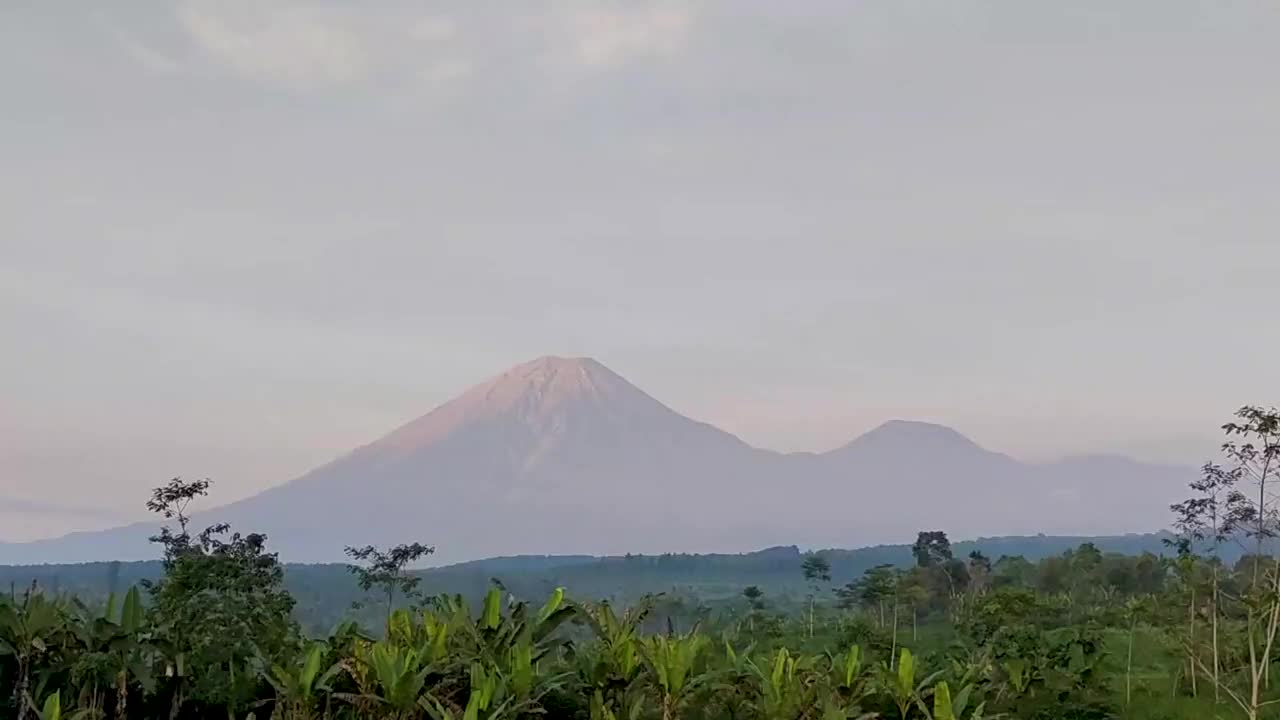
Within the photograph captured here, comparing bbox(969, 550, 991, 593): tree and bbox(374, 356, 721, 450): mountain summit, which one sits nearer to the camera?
bbox(969, 550, 991, 593): tree

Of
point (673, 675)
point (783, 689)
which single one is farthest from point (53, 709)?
point (783, 689)

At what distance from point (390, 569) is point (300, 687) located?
14256mm

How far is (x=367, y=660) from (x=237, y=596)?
3.93ft

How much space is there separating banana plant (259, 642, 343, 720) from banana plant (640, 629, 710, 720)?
1.38m

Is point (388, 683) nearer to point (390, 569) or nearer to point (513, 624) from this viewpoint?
point (513, 624)

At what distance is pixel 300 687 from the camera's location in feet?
15.5

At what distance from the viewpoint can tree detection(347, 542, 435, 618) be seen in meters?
18.1

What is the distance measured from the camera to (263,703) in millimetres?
4852

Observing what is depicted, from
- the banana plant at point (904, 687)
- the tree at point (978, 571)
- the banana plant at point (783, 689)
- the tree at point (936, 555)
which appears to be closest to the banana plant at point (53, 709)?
the banana plant at point (783, 689)

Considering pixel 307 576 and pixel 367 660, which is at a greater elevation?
pixel 367 660

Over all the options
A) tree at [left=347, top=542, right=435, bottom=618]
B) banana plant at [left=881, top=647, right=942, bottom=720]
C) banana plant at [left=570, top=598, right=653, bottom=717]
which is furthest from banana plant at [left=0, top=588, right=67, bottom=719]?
tree at [left=347, top=542, right=435, bottom=618]

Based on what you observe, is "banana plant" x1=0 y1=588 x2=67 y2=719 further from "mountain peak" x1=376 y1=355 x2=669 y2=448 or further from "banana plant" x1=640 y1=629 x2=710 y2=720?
"mountain peak" x1=376 y1=355 x2=669 y2=448

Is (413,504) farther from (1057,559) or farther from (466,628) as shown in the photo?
(466,628)

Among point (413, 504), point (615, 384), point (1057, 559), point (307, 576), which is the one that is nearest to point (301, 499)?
point (413, 504)
